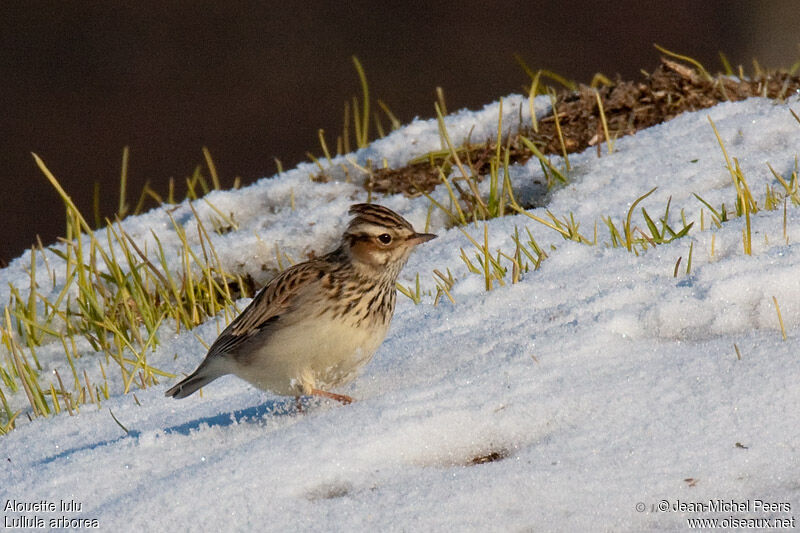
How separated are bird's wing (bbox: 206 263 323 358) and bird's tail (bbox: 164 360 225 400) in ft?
0.21

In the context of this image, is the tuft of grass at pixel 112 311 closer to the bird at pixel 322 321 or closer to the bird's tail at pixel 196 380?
the bird's tail at pixel 196 380

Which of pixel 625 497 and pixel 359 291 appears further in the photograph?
pixel 359 291

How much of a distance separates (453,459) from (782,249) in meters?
2.03

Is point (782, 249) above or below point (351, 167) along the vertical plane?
below

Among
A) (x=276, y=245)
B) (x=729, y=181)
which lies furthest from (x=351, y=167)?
(x=729, y=181)

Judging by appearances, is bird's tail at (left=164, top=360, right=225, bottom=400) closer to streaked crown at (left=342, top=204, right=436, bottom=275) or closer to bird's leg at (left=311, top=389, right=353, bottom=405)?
bird's leg at (left=311, top=389, right=353, bottom=405)

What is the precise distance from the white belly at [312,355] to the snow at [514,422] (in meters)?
0.13

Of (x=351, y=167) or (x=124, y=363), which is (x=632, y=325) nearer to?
(x=124, y=363)

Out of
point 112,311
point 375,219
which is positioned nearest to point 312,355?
point 375,219

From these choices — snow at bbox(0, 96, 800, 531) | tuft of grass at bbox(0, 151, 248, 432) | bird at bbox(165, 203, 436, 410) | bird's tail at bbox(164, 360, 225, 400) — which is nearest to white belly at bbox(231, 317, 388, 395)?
bird at bbox(165, 203, 436, 410)

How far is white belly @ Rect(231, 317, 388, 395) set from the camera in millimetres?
4074

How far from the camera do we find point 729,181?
624 cm

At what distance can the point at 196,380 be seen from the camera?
14.5 feet

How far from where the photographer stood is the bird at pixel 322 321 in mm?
4090
